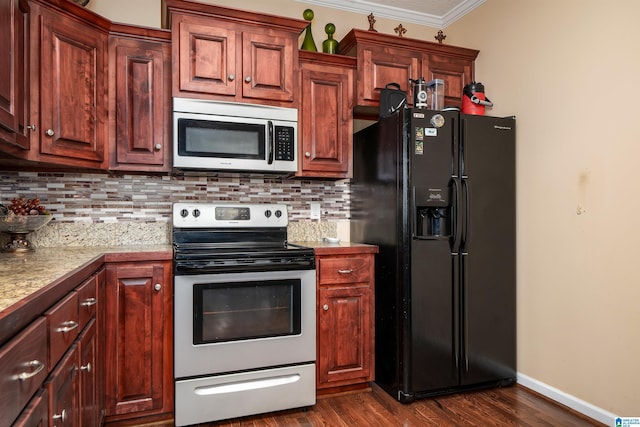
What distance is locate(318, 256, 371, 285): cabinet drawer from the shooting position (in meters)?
2.47

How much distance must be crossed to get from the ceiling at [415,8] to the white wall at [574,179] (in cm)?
32

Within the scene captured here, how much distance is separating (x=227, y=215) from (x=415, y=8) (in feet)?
7.29

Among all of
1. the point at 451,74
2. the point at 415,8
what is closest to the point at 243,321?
the point at 451,74

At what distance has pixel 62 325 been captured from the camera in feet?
4.04

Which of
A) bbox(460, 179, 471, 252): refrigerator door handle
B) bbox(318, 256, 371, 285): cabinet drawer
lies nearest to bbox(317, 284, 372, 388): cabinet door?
bbox(318, 256, 371, 285): cabinet drawer

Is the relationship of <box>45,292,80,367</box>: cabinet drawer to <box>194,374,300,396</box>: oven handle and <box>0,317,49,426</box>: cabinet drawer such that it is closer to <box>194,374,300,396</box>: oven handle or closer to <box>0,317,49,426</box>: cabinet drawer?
<box>0,317,49,426</box>: cabinet drawer

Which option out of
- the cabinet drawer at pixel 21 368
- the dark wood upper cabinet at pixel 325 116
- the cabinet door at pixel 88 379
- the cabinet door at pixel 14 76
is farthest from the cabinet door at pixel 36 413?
the dark wood upper cabinet at pixel 325 116

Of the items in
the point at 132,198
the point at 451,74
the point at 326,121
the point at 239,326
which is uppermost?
the point at 451,74

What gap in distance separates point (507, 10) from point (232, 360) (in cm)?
285

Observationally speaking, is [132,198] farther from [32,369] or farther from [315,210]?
[32,369]

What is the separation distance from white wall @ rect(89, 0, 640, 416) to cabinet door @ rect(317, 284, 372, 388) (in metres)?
1.03

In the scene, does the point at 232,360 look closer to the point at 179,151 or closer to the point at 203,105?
the point at 179,151

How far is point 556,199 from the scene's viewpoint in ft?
7.98

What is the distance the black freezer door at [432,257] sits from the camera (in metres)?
2.41
